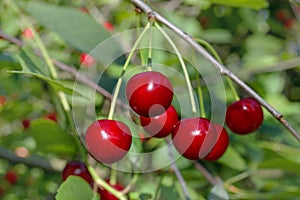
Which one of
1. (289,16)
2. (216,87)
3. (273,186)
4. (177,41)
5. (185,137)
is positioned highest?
(289,16)

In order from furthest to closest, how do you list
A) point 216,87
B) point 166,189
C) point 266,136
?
point 266,136 < point 216,87 < point 166,189

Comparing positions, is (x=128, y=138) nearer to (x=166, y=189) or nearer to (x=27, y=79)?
(x=166, y=189)

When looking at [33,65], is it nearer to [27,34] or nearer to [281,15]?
[27,34]

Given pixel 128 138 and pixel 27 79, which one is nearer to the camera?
pixel 128 138

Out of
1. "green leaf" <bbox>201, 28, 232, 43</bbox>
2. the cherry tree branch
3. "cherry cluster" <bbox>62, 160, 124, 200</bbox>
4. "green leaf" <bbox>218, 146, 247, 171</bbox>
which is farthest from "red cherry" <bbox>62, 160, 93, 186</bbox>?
"green leaf" <bbox>201, 28, 232, 43</bbox>

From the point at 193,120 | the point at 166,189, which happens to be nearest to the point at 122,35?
the point at 166,189

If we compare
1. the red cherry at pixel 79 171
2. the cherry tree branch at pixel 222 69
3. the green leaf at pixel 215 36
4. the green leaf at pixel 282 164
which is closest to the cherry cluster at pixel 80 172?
the red cherry at pixel 79 171

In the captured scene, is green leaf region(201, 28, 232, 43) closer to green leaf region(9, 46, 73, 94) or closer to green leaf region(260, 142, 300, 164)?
green leaf region(260, 142, 300, 164)
